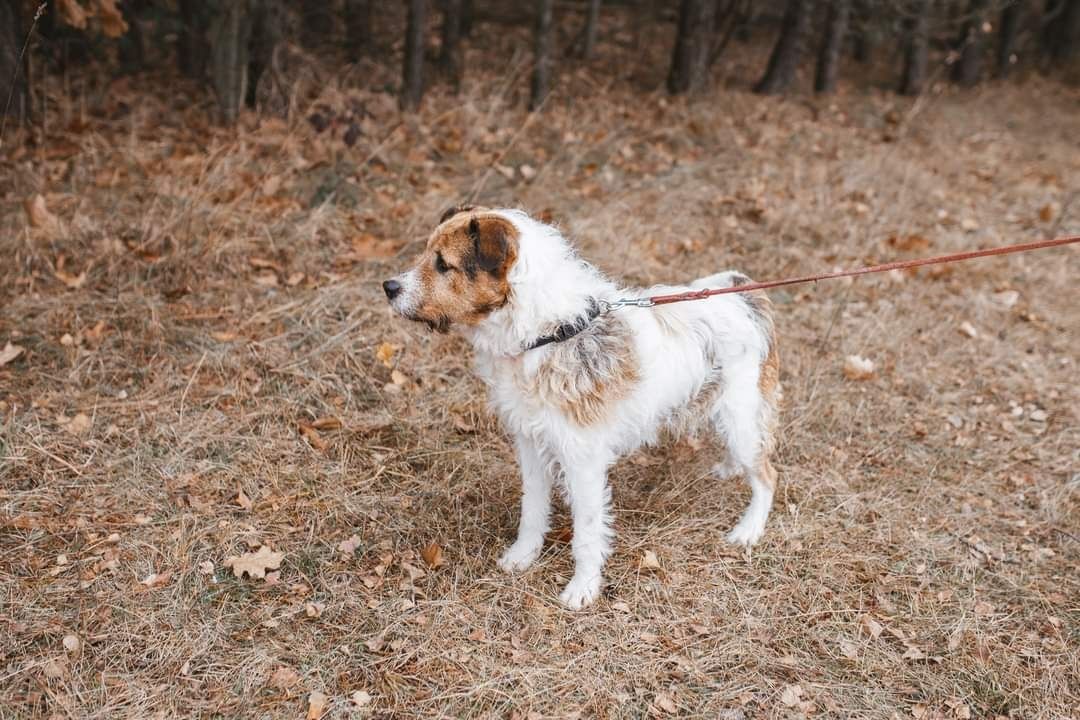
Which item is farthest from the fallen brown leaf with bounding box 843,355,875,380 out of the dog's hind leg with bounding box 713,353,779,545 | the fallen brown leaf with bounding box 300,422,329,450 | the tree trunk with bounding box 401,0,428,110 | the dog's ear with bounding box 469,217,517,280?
the tree trunk with bounding box 401,0,428,110

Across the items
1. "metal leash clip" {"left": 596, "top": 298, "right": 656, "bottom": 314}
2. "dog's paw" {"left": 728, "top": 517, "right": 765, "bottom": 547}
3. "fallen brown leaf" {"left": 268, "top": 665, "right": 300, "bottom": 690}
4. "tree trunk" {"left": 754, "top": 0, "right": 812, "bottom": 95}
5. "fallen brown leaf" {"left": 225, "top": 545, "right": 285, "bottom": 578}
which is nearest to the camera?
"fallen brown leaf" {"left": 268, "top": 665, "right": 300, "bottom": 690}

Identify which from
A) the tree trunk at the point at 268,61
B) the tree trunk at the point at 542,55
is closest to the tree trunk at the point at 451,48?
the tree trunk at the point at 542,55

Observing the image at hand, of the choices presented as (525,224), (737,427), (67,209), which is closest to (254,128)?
(67,209)

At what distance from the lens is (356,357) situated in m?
5.66

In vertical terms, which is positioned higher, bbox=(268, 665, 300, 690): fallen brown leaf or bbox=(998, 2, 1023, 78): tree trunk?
bbox=(998, 2, 1023, 78): tree trunk

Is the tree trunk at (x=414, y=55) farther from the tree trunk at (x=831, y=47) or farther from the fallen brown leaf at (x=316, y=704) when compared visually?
the fallen brown leaf at (x=316, y=704)

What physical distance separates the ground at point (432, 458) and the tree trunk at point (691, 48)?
2671mm

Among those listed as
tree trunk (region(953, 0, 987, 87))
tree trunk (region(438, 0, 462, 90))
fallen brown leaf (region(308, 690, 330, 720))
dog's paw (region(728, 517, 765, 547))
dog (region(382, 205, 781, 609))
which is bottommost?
fallen brown leaf (region(308, 690, 330, 720))

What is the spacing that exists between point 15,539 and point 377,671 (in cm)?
205

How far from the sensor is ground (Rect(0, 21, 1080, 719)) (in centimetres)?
375

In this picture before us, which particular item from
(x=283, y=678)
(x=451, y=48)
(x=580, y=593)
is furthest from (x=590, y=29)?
(x=283, y=678)

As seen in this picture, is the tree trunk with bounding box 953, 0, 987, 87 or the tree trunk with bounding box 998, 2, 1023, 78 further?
the tree trunk with bounding box 998, 2, 1023, 78

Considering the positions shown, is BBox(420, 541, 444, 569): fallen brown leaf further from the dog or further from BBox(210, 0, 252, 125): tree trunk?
BBox(210, 0, 252, 125): tree trunk

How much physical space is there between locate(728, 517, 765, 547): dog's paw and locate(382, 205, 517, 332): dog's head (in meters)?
2.10
